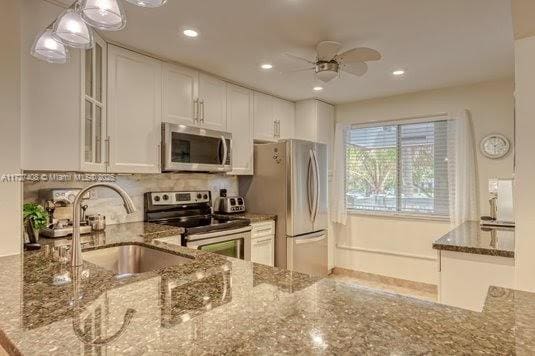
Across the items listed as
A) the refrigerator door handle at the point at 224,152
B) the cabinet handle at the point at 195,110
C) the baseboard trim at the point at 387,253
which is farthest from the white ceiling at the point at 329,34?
the baseboard trim at the point at 387,253

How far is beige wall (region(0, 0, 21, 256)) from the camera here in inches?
64.5

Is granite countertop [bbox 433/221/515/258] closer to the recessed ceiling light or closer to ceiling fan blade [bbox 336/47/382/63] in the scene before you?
ceiling fan blade [bbox 336/47/382/63]

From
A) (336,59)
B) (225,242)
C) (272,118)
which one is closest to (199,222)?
(225,242)

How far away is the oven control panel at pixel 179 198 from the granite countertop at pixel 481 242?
2.24 m

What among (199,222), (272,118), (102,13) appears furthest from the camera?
(272,118)

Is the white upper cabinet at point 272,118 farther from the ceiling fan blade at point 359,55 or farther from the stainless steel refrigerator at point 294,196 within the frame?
the ceiling fan blade at point 359,55

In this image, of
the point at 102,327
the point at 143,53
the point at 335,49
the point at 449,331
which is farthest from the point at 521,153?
the point at 143,53

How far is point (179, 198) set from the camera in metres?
3.27

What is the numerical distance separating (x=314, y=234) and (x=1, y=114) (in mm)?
2937

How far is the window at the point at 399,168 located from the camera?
3.84m

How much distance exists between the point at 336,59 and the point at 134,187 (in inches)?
78.5

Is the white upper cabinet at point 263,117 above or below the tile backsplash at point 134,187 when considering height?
above

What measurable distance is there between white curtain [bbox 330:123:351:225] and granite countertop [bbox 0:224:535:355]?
3289 mm

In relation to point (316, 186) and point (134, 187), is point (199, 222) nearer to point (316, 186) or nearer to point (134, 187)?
point (134, 187)
